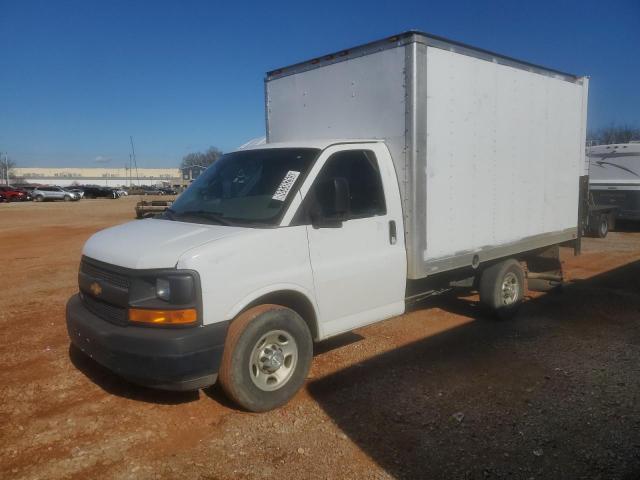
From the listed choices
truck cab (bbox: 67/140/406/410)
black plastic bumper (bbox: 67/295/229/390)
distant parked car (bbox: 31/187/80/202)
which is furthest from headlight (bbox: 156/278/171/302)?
distant parked car (bbox: 31/187/80/202)


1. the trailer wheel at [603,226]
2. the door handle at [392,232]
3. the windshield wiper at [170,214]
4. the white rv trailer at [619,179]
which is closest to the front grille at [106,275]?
the windshield wiper at [170,214]

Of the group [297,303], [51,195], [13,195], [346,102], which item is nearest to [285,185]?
[297,303]

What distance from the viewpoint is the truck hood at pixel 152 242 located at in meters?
3.75

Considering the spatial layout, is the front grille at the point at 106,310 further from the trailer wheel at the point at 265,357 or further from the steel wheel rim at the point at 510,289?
the steel wheel rim at the point at 510,289

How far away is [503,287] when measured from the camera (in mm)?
6699

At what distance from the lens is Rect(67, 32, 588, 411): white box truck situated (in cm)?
377

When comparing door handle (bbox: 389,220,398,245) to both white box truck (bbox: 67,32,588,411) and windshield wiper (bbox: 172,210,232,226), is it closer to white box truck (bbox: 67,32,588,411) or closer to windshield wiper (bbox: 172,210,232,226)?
white box truck (bbox: 67,32,588,411)

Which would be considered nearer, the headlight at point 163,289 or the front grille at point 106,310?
the headlight at point 163,289

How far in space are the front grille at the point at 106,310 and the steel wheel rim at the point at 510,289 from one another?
187 inches

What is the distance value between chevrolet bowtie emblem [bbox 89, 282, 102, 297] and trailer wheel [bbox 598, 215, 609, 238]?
1555 centimetres

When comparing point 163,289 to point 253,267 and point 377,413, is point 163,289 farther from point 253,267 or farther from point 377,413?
point 377,413

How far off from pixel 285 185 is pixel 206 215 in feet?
2.52

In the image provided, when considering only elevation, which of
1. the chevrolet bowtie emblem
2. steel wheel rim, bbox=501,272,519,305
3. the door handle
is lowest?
steel wheel rim, bbox=501,272,519,305

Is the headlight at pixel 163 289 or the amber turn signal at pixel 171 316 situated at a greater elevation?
the headlight at pixel 163 289
